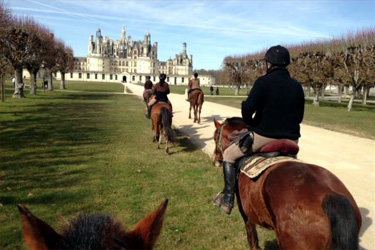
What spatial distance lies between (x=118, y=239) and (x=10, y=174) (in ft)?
22.2

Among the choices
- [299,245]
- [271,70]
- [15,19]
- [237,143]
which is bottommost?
[299,245]

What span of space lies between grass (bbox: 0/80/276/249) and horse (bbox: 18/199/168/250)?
3.43 ft

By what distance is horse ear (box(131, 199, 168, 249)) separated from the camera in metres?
Result: 1.42

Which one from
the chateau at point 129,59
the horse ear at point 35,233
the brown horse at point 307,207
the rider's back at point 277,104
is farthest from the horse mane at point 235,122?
the chateau at point 129,59

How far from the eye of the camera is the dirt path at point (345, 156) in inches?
226

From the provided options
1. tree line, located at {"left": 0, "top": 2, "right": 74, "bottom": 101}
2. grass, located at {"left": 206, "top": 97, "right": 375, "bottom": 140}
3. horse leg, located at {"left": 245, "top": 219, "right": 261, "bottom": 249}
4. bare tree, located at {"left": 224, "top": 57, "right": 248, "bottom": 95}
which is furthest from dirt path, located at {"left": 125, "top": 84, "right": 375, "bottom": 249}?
bare tree, located at {"left": 224, "top": 57, "right": 248, "bottom": 95}

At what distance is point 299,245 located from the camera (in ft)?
8.39

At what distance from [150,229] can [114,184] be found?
551cm

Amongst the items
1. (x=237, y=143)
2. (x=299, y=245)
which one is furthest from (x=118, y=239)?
(x=237, y=143)

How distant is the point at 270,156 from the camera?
3.59 meters

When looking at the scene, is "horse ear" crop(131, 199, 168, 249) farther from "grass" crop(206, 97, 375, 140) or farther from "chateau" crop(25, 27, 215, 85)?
"chateau" crop(25, 27, 215, 85)

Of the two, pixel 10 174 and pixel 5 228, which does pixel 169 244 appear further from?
pixel 10 174

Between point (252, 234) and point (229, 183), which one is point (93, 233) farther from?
point (252, 234)

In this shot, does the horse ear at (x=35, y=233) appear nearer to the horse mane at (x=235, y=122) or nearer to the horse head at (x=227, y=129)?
the horse head at (x=227, y=129)
